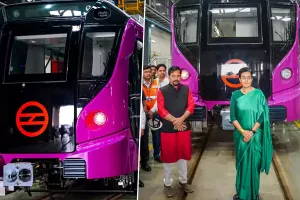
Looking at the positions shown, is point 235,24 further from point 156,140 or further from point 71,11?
point 71,11

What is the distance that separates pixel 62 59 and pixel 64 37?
0.33ft

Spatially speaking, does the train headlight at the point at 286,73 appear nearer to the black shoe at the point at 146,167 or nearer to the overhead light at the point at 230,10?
the overhead light at the point at 230,10

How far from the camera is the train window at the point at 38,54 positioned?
154 centimetres

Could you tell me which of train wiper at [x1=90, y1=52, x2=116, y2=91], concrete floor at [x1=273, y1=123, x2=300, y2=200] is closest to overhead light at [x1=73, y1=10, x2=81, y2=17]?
train wiper at [x1=90, y1=52, x2=116, y2=91]

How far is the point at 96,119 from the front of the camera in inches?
60.7

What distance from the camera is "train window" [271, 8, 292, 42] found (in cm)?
125

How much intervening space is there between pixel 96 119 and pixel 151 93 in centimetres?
41

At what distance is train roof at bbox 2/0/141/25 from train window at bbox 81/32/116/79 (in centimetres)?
6

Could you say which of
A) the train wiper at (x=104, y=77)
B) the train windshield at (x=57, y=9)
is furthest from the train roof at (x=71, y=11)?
the train wiper at (x=104, y=77)

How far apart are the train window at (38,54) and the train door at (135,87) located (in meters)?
0.32

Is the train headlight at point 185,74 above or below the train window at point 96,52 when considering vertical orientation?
below

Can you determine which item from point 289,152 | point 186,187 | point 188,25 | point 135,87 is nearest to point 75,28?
point 135,87

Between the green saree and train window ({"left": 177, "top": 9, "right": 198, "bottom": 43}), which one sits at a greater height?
train window ({"left": 177, "top": 9, "right": 198, "bottom": 43})

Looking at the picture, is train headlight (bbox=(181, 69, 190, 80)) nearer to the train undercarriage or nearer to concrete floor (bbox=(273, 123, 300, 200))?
concrete floor (bbox=(273, 123, 300, 200))
